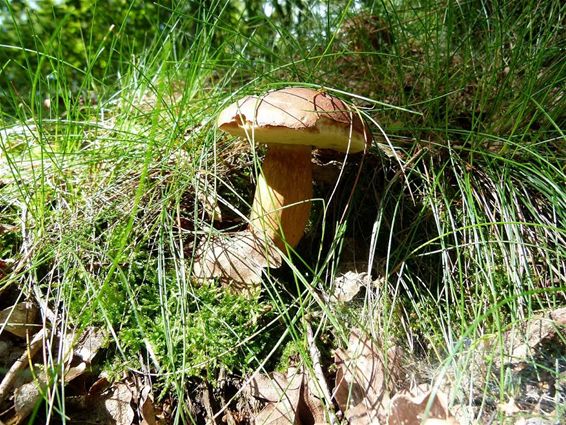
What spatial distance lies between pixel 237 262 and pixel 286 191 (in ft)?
0.79

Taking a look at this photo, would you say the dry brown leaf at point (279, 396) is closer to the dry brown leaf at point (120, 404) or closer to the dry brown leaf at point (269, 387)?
the dry brown leaf at point (269, 387)

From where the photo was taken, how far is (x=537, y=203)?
1325 millimetres

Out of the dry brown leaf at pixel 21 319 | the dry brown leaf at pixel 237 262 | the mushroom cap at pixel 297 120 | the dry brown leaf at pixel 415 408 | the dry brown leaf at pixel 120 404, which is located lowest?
the dry brown leaf at pixel 120 404

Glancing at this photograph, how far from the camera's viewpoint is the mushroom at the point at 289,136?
1.05 m

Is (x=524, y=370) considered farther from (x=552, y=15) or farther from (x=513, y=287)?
(x=552, y=15)

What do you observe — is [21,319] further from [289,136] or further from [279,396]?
[289,136]

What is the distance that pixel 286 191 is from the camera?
4.20ft

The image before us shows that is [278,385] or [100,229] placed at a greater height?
[100,229]

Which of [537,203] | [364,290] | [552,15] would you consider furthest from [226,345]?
[552,15]

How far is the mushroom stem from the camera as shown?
127cm

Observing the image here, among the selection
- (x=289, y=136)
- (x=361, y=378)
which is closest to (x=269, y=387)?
(x=361, y=378)

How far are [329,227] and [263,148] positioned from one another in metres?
0.35

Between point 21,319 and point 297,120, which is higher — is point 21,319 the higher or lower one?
the lower one

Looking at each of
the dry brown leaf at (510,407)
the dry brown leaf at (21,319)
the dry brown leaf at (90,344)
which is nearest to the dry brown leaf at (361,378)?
the dry brown leaf at (510,407)
